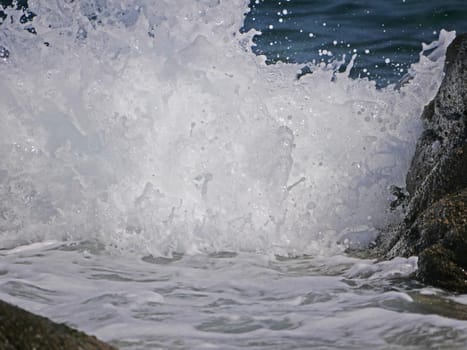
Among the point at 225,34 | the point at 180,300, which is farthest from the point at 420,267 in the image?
the point at 225,34

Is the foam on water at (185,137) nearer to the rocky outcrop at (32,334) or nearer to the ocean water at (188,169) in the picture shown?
the ocean water at (188,169)

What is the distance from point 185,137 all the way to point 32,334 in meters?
3.68

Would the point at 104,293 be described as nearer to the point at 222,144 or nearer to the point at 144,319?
the point at 144,319

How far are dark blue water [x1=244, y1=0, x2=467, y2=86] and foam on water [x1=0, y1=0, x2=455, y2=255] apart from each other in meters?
2.30

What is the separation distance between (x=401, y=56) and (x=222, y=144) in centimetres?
372

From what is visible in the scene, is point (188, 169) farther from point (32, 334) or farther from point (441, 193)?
point (32, 334)

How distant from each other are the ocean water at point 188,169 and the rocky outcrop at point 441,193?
11cm

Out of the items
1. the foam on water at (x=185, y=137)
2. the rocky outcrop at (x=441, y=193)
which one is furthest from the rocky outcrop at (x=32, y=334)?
the foam on water at (x=185, y=137)

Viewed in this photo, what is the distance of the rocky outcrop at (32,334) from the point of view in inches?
88.5

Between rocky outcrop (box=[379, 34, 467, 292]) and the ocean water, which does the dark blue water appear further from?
rocky outcrop (box=[379, 34, 467, 292])

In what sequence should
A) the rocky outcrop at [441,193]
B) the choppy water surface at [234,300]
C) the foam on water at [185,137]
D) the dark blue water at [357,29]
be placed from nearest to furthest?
the choppy water surface at [234,300]
the rocky outcrop at [441,193]
the foam on water at [185,137]
the dark blue water at [357,29]

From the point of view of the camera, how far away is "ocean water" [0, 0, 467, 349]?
13.6ft

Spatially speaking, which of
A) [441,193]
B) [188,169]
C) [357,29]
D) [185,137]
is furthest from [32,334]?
[357,29]

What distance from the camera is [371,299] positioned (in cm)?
380
